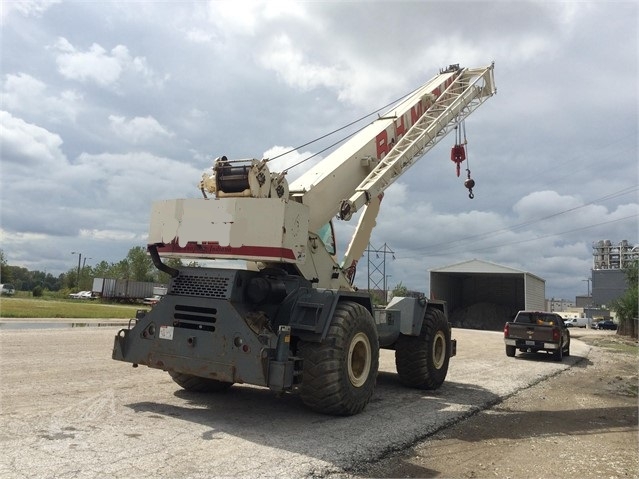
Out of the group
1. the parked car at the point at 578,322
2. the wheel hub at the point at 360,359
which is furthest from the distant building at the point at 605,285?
the wheel hub at the point at 360,359

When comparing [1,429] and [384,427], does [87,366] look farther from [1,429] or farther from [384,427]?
[384,427]

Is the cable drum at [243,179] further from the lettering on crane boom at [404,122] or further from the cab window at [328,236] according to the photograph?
the lettering on crane boom at [404,122]

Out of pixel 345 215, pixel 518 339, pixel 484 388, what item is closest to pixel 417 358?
pixel 484 388

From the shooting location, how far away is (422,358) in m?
9.62

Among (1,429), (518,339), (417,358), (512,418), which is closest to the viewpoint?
(1,429)

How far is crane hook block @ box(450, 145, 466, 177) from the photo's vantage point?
14.3 meters

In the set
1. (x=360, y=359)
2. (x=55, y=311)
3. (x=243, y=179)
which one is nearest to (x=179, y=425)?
(x=360, y=359)

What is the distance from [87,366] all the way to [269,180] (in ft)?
19.5

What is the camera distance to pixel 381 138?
10859 millimetres

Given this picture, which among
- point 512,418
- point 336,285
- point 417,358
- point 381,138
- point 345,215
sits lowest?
point 512,418

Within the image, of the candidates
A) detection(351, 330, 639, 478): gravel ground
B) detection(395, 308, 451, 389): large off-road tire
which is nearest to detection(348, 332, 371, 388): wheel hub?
detection(351, 330, 639, 478): gravel ground

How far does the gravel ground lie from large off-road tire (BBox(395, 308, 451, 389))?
1410 mm

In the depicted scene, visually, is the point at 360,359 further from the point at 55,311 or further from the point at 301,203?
the point at 55,311

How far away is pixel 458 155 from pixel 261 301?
9.42 meters
